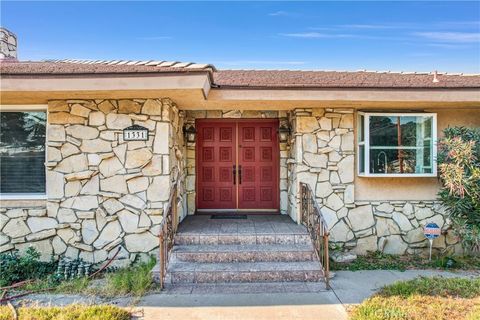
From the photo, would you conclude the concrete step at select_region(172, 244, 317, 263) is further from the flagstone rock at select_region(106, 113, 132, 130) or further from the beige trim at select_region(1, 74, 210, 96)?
the beige trim at select_region(1, 74, 210, 96)

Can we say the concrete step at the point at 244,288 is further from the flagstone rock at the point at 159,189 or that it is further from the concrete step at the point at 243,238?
the flagstone rock at the point at 159,189

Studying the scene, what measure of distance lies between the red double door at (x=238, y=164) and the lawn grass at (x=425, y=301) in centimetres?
319

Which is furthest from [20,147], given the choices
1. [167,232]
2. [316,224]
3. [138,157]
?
[316,224]

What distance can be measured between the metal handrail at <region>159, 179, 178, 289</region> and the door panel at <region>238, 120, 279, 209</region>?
5.83ft

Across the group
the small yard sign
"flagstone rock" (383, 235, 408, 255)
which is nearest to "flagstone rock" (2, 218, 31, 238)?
"flagstone rock" (383, 235, 408, 255)

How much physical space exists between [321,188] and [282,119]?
5.70ft

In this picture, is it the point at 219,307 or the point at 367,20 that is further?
the point at 367,20

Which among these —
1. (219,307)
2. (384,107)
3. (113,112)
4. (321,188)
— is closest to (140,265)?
(219,307)

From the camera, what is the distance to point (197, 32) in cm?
832

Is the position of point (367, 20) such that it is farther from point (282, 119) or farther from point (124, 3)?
point (124, 3)

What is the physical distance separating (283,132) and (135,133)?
2.93 metres

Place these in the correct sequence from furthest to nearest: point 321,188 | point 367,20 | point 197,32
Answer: point 197,32
point 367,20
point 321,188

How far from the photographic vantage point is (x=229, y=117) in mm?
6766

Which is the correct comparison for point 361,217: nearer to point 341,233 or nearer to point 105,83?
point 341,233
